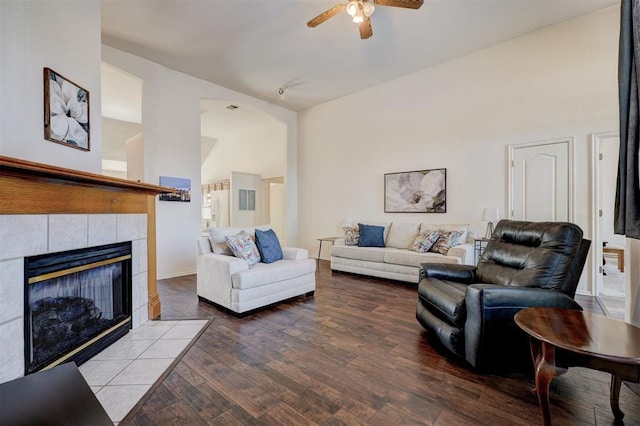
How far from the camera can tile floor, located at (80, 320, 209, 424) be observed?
1.64 m

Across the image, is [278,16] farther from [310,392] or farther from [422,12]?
[310,392]

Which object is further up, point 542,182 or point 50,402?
point 542,182

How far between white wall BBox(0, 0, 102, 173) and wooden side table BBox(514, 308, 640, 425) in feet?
10.7

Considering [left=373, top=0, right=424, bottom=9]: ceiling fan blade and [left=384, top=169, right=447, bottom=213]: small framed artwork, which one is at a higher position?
[left=373, top=0, right=424, bottom=9]: ceiling fan blade

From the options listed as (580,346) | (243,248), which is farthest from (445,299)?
(243,248)

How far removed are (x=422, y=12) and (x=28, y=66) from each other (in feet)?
12.4

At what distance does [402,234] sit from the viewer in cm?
491

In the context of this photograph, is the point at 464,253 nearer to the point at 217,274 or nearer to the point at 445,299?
the point at 445,299

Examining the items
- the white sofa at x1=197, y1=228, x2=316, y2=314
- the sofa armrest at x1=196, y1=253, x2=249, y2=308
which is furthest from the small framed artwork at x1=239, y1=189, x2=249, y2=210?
the sofa armrest at x1=196, y1=253, x2=249, y2=308

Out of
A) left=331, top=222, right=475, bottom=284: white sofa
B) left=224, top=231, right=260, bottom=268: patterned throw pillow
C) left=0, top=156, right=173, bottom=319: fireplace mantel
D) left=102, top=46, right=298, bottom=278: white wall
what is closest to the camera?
left=0, top=156, right=173, bottom=319: fireplace mantel

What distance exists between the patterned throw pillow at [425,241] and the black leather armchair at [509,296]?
1.86m

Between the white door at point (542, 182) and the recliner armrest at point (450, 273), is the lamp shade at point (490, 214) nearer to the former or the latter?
the white door at point (542, 182)

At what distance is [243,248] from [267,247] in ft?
1.10

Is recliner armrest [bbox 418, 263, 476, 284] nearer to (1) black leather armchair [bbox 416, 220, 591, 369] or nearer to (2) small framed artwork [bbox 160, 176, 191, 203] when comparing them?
(1) black leather armchair [bbox 416, 220, 591, 369]
